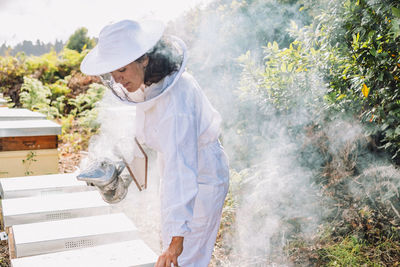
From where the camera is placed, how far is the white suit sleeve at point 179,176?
1689 millimetres

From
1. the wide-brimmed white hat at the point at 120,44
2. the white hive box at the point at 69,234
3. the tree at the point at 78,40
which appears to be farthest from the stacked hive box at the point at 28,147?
the tree at the point at 78,40

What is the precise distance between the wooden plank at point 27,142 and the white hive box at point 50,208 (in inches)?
55.8

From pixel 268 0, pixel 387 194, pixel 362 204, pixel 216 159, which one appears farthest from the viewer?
pixel 268 0

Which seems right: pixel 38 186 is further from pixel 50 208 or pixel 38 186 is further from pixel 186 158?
pixel 186 158

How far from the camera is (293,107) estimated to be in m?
3.63

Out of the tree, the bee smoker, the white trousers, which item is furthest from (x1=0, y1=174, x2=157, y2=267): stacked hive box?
the tree

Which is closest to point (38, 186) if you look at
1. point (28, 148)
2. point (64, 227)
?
point (64, 227)

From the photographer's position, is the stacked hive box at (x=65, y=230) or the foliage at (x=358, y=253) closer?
the stacked hive box at (x=65, y=230)

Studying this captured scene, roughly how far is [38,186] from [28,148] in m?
1.21

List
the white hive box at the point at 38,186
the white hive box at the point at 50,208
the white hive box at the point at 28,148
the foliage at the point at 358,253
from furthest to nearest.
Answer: the white hive box at the point at 28,148
the foliage at the point at 358,253
the white hive box at the point at 38,186
the white hive box at the point at 50,208

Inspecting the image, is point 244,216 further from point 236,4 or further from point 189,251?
point 236,4

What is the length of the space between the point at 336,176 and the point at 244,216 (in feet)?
3.00

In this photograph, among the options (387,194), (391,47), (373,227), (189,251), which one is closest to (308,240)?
(373,227)

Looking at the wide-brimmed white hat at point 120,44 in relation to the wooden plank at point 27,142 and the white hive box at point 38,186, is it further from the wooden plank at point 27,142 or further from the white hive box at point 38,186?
the wooden plank at point 27,142
